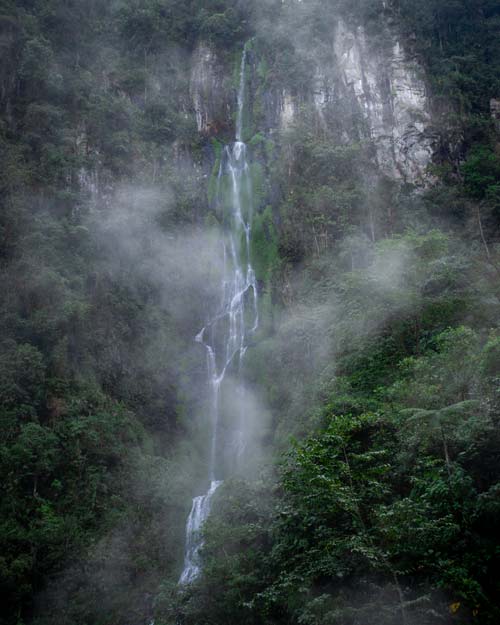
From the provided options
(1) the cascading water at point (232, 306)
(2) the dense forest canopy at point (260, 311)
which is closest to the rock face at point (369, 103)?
(2) the dense forest canopy at point (260, 311)

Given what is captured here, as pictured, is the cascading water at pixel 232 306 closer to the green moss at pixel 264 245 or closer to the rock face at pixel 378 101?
the green moss at pixel 264 245

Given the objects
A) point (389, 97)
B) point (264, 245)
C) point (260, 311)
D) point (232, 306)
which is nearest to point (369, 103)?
point (389, 97)

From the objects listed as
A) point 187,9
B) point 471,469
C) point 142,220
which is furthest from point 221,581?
point 187,9

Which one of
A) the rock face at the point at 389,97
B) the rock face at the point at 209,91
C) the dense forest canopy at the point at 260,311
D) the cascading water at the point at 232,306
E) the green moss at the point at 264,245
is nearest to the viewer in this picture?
the dense forest canopy at the point at 260,311

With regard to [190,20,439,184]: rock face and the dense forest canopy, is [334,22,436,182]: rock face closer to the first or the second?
[190,20,439,184]: rock face

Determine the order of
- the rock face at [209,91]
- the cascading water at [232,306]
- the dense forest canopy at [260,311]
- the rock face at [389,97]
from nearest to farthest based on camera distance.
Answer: the dense forest canopy at [260,311] < the cascading water at [232,306] < the rock face at [389,97] < the rock face at [209,91]

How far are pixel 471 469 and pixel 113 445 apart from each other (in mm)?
12246

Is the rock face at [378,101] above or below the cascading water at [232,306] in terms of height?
above

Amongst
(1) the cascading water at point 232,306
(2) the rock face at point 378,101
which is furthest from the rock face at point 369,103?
(1) the cascading water at point 232,306

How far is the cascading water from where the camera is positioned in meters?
18.8

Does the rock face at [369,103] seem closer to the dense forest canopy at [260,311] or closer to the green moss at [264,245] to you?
the dense forest canopy at [260,311]

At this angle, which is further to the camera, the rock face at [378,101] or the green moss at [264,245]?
the rock face at [378,101]

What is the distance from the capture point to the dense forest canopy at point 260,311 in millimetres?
7383

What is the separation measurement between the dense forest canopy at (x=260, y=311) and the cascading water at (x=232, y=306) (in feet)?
1.44
